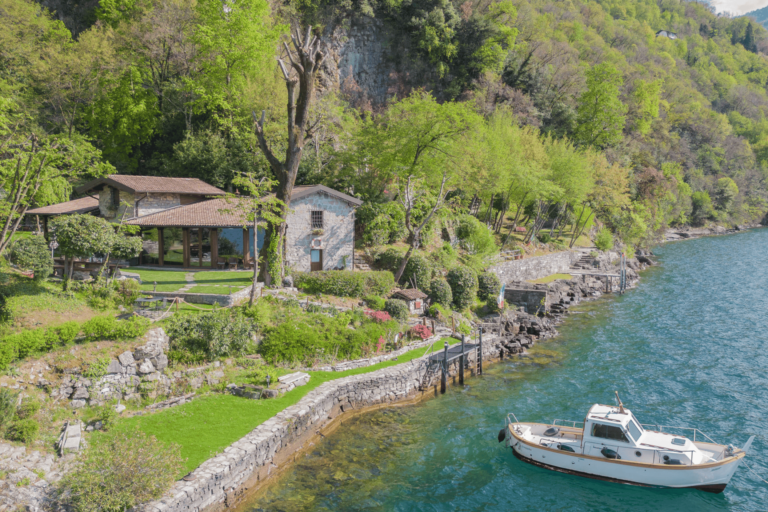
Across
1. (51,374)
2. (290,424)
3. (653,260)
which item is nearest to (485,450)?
(290,424)

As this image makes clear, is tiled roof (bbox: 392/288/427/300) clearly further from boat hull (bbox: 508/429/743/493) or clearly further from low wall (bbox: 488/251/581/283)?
boat hull (bbox: 508/429/743/493)

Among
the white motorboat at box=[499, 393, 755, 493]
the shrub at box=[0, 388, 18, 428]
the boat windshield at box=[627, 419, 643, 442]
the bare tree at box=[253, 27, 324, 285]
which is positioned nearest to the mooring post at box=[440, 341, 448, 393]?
the white motorboat at box=[499, 393, 755, 493]

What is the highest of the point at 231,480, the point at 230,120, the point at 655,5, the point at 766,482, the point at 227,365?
the point at 655,5

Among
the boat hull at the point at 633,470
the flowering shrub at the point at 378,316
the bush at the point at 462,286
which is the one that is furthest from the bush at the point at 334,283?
the boat hull at the point at 633,470

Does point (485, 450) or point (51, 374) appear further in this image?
point (485, 450)

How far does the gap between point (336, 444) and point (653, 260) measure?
240 ft

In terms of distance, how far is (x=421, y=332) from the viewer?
102 feet

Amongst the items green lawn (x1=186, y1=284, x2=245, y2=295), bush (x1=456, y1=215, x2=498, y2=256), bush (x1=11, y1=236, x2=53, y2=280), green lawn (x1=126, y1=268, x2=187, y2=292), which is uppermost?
bush (x1=456, y1=215, x2=498, y2=256)

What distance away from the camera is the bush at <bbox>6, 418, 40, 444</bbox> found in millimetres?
15383

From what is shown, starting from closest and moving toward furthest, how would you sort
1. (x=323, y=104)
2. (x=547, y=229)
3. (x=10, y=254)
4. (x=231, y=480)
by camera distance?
1. (x=231, y=480)
2. (x=10, y=254)
3. (x=323, y=104)
4. (x=547, y=229)

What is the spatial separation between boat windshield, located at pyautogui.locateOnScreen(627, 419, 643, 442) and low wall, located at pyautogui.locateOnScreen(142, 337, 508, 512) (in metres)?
10.9

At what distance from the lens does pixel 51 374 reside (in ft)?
59.7

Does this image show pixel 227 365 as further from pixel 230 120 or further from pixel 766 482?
pixel 230 120

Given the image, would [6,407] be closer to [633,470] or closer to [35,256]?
[35,256]
